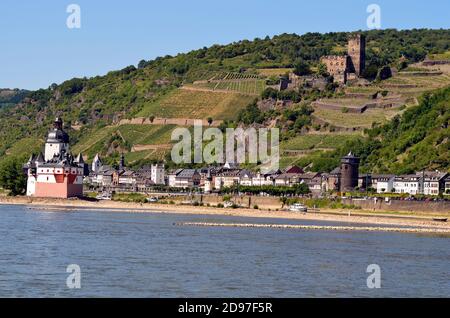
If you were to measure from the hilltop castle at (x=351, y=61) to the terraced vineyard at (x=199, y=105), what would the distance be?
10810mm

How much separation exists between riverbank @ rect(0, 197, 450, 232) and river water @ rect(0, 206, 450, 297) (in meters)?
11.3

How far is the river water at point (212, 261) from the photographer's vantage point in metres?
32.7

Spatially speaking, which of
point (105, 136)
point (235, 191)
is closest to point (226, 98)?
point (105, 136)

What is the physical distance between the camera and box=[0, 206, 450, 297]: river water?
3269 cm

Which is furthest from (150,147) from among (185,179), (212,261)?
(212,261)

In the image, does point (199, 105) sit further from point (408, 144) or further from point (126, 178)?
point (408, 144)

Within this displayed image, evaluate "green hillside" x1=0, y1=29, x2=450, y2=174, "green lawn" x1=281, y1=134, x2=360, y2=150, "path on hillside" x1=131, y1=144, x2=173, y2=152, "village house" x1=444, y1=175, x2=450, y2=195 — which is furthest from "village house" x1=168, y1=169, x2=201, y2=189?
"village house" x1=444, y1=175, x2=450, y2=195

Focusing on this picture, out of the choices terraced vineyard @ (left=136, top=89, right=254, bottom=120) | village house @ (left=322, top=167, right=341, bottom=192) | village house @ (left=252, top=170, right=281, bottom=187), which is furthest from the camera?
terraced vineyard @ (left=136, top=89, right=254, bottom=120)

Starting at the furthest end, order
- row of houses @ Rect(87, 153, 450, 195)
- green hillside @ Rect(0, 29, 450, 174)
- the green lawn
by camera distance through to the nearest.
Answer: green hillside @ Rect(0, 29, 450, 174)
the green lawn
row of houses @ Rect(87, 153, 450, 195)

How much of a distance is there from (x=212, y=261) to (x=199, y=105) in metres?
98.8

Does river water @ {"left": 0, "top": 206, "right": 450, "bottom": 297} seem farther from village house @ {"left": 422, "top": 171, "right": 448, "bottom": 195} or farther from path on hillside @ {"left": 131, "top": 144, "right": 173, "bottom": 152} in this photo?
path on hillside @ {"left": 131, "top": 144, "right": 173, "bottom": 152}

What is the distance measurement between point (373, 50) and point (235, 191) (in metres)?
74.0

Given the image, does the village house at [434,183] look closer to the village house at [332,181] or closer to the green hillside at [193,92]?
the village house at [332,181]

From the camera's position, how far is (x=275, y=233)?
5691 centimetres
